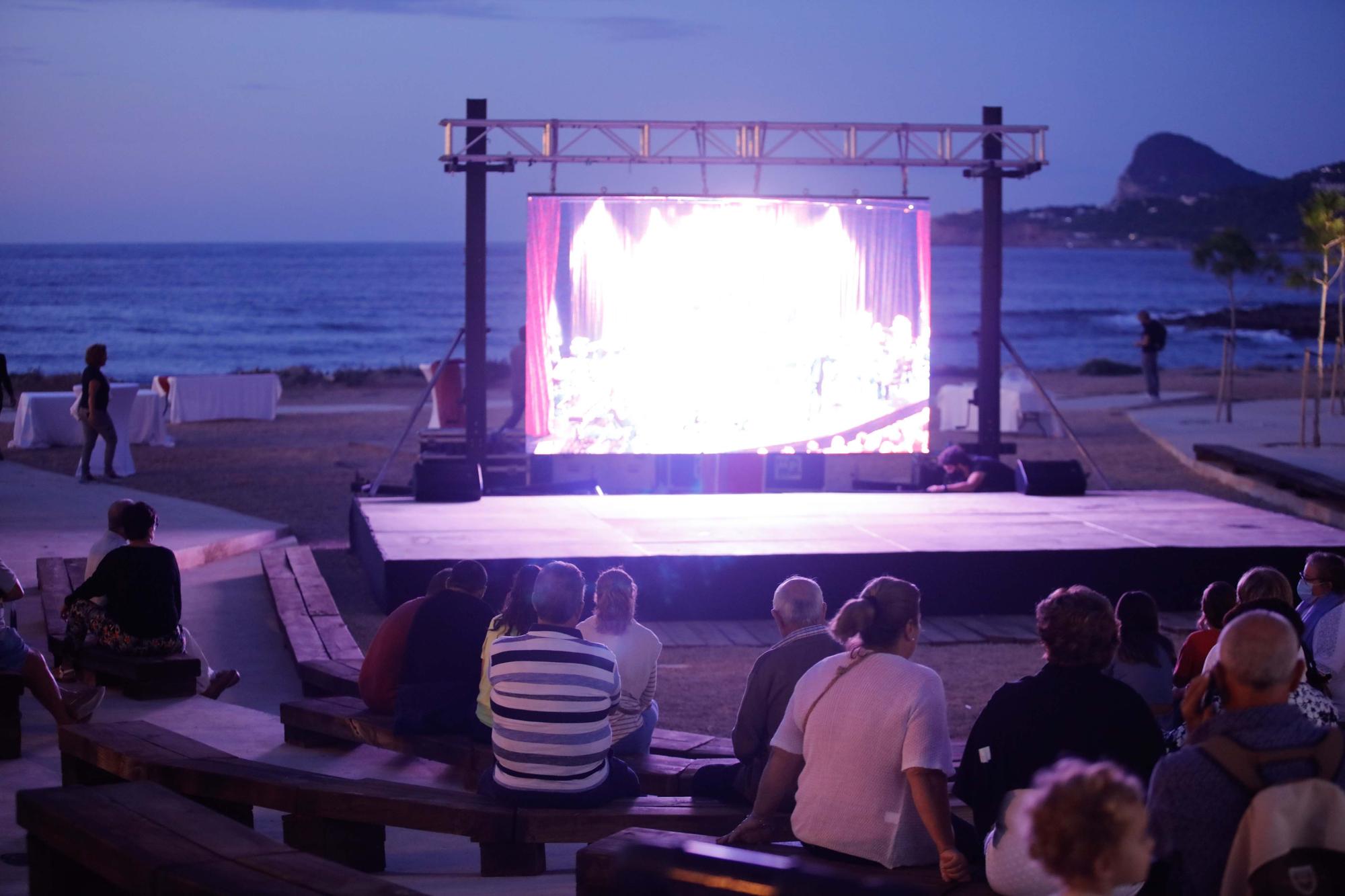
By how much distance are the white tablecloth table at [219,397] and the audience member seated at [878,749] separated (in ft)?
64.1

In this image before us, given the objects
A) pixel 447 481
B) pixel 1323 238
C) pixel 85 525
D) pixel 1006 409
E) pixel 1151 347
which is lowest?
pixel 85 525

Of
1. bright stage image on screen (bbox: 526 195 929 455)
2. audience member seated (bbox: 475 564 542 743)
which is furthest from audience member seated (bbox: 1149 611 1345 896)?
bright stage image on screen (bbox: 526 195 929 455)

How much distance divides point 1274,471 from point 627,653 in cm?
1050

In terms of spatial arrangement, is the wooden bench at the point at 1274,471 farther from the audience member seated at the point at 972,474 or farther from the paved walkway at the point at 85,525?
the paved walkway at the point at 85,525

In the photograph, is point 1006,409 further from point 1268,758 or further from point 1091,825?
point 1091,825

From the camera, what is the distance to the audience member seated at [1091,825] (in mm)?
2279

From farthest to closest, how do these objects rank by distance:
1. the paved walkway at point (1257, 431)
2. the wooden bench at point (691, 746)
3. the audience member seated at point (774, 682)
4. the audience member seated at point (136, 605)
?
the paved walkway at point (1257, 431) → the audience member seated at point (136, 605) → the wooden bench at point (691, 746) → the audience member seated at point (774, 682)

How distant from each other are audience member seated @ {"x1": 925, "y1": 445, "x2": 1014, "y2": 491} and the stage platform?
177cm

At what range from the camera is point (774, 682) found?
4402 mm

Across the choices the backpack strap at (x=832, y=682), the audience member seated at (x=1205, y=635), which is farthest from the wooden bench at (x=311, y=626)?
the audience member seated at (x=1205, y=635)

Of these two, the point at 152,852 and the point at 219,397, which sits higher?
the point at 219,397

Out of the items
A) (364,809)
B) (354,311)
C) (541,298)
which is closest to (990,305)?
(541,298)

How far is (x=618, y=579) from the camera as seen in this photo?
16.9 ft

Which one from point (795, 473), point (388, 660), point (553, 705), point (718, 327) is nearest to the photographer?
point (553, 705)
